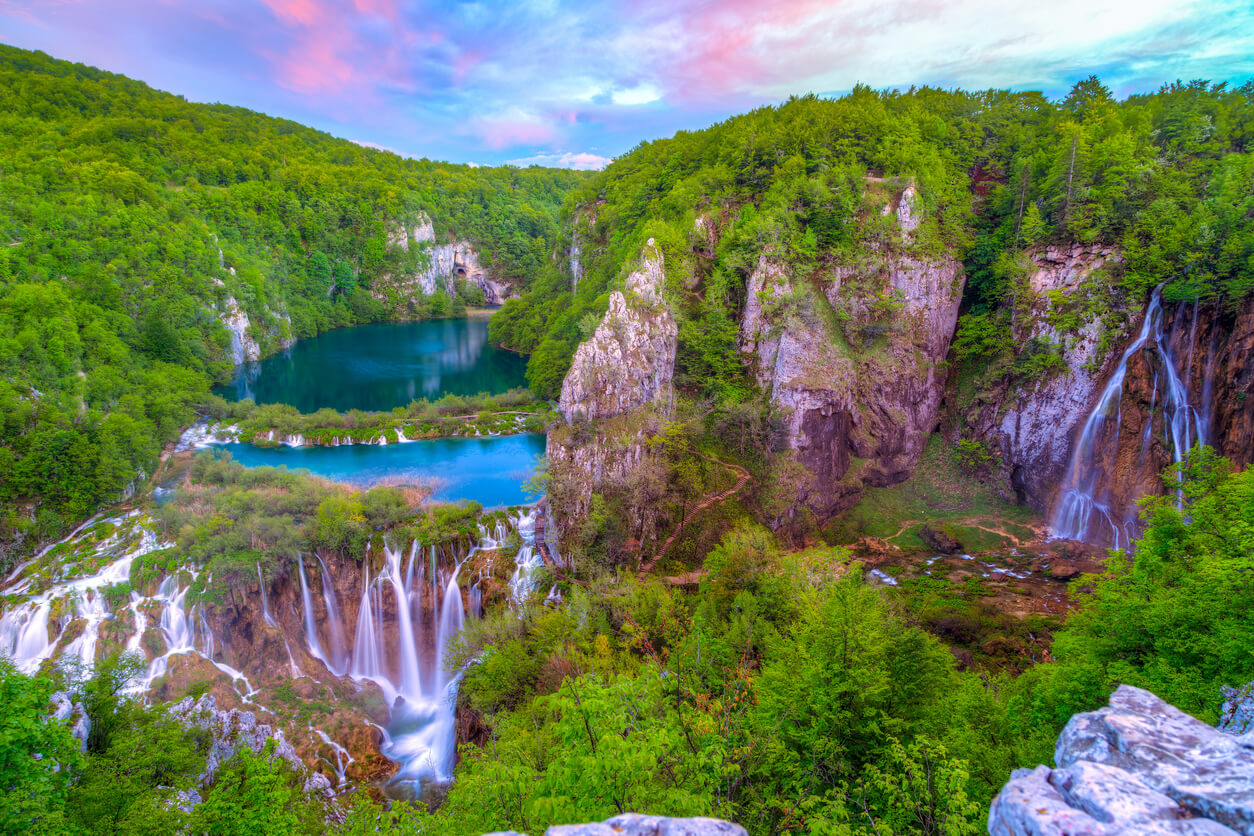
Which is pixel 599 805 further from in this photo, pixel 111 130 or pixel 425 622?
pixel 111 130

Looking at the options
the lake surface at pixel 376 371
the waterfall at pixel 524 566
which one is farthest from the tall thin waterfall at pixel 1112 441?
the lake surface at pixel 376 371

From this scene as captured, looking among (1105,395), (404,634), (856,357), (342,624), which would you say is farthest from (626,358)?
(1105,395)

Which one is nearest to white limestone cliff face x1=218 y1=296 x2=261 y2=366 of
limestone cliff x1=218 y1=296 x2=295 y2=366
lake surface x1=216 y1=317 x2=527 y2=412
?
limestone cliff x1=218 y1=296 x2=295 y2=366

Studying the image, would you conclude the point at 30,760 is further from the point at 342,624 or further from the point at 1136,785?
the point at 342,624

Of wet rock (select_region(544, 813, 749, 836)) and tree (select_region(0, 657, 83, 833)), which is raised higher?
wet rock (select_region(544, 813, 749, 836))

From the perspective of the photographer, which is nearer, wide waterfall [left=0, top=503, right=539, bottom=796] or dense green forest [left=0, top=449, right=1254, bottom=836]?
dense green forest [left=0, top=449, right=1254, bottom=836]

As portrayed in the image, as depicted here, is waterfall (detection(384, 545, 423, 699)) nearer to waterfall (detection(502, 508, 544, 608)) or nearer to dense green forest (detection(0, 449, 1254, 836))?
waterfall (detection(502, 508, 544, 608))
